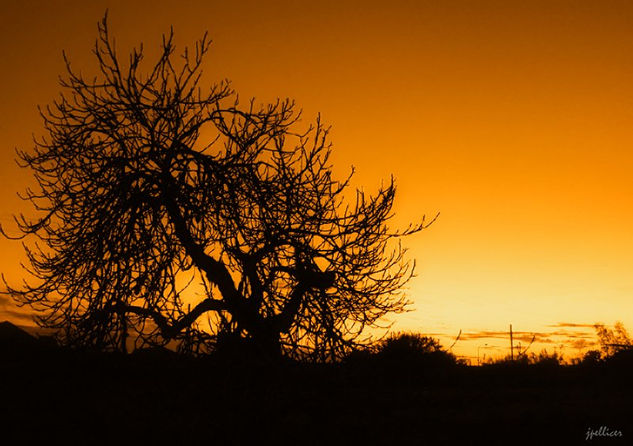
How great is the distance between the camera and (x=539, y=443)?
9.06 metres

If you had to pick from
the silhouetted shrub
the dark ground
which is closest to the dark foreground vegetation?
the dark ground

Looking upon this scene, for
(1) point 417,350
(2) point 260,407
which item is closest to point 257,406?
(2) point 260,407

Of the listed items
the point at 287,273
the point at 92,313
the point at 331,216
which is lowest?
the point at 92,313

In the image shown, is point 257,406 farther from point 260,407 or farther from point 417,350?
point 417,350

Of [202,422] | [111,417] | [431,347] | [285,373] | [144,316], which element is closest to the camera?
[285,373]

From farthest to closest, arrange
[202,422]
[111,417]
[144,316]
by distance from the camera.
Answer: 1. [111,417]
2. [202,422]
3. [144,316]

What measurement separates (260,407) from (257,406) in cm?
4

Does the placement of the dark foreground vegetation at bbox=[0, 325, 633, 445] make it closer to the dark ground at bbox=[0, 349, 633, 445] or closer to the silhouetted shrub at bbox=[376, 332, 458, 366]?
the dark ground at bbox=[0, 349, 633, 445]

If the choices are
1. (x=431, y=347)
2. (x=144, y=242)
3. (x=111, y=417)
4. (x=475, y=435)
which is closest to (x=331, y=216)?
(x=144, y=242)

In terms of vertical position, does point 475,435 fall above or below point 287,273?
below

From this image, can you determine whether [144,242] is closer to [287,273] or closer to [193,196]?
[193,196]

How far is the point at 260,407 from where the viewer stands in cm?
754

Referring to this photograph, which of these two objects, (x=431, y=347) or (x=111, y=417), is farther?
(x=431, y=347)

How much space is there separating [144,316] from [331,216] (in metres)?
2.98
